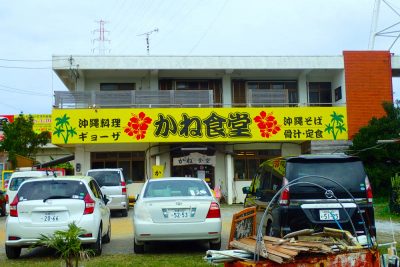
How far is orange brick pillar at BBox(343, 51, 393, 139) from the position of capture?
26500 mm

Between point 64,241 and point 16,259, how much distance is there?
3359 mm

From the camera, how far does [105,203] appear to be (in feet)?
39.6

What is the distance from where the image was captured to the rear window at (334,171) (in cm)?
888

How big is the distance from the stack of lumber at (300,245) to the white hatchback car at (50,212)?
13.1ft

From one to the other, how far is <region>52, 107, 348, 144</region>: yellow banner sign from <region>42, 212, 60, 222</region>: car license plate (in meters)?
14.5

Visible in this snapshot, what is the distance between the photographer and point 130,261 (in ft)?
30.8

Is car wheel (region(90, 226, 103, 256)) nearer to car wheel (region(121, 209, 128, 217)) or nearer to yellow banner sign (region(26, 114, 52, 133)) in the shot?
car wheel (region(121, 209, 128, 217))

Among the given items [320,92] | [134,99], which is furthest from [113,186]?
[320,92]

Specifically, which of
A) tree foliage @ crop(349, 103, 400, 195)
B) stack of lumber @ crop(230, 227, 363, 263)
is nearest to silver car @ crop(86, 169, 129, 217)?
tree foliage @ crop(349, 103, 400, 195)

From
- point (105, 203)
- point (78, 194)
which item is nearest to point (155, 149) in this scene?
point (105, 203)

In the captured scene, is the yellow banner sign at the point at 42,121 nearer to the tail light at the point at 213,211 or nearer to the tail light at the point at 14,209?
the tail light at the point at 14,209

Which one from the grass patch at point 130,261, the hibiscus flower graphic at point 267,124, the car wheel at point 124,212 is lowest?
the car wheel at point 124,212

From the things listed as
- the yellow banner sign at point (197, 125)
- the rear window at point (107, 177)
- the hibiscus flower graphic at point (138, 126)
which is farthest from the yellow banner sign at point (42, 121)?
the rear window at point (107, 177)

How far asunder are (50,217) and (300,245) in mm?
5388
